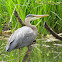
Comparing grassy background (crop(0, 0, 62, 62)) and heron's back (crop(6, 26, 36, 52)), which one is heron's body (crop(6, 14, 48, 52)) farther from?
grassy background (crop(0, 0, 62, 62))

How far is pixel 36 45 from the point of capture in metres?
6.59

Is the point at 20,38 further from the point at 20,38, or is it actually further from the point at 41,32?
the point at 41,32

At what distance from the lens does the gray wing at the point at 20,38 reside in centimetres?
510

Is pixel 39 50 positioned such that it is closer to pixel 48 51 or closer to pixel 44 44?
pixel 48 51

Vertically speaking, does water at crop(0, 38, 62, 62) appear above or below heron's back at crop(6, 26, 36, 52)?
below

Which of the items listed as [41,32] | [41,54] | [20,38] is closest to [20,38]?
[20,38]

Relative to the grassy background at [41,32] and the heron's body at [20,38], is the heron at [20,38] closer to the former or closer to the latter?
the heron's body at [20,38]

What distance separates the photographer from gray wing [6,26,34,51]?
510 centimetres

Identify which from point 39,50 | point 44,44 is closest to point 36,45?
point 44,44

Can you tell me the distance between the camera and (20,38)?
208 inches

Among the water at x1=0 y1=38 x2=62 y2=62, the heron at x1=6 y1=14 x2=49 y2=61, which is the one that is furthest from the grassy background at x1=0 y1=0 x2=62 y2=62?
the heron at x1=6 y1=14 x2=49 y2=61

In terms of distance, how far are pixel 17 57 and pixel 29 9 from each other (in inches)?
129

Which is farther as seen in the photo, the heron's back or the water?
the heron's back

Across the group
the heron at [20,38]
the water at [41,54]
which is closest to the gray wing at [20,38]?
the heron at [20,38]
